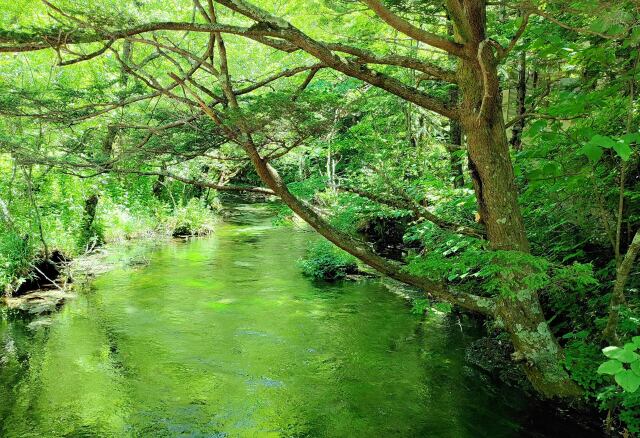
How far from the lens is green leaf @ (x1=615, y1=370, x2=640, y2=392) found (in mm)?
1651

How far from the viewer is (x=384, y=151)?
5.43m

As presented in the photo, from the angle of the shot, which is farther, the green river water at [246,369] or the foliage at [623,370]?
the green river water at [246,369]

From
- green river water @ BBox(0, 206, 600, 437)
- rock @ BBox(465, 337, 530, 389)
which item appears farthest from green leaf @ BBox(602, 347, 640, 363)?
rock @ BBox(465, 337, 530, 389)

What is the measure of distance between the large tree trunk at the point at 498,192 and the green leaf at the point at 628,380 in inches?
57.1

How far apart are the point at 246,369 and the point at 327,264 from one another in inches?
166

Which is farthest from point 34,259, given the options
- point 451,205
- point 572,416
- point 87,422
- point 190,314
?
point 572,416

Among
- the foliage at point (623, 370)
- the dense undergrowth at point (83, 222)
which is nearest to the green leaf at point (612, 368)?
the foliage at point (623, 370)

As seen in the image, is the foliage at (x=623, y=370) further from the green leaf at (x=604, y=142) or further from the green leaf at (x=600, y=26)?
the green leaf at (x=600, y=26)

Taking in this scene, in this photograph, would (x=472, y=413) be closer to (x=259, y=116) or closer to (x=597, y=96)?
(x=597, y=96)

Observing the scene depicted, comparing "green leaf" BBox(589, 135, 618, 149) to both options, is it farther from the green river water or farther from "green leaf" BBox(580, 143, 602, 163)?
the green river water

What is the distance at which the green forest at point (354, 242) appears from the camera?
321cm

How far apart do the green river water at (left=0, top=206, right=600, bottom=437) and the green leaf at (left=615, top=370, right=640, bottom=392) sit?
256cm

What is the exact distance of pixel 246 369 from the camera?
5.39m

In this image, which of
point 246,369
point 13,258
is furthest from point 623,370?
point 13,258
